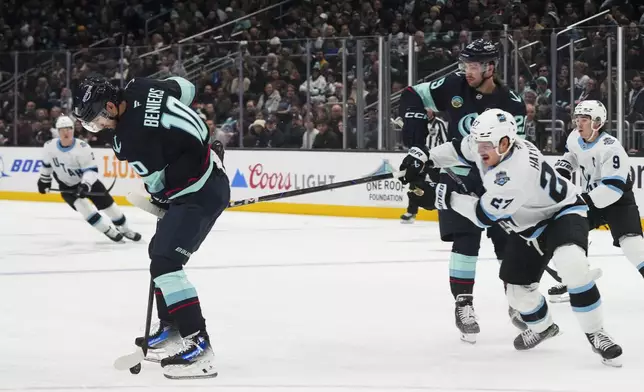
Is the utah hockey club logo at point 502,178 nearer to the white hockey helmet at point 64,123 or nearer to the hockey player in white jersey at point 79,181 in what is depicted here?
the hockey player in white jersey at point 79,181

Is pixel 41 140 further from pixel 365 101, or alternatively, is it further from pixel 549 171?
pixel 549 171

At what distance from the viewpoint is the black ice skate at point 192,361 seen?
403 centimetres

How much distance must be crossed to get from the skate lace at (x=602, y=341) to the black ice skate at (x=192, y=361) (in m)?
1.43

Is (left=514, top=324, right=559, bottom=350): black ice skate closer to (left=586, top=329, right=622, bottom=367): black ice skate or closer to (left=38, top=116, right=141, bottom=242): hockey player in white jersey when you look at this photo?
(left=586, top=329, right=622, bottom=367): black ice skate

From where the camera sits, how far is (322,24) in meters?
15.2

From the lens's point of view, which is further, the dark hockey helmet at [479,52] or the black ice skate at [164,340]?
the dark hockey helmet at [479,52]

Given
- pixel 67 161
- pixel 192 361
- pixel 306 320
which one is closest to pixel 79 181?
pixel 67 161

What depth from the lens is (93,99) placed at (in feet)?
13.0

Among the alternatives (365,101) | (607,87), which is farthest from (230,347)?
(365,101)

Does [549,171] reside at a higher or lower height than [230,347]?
higher

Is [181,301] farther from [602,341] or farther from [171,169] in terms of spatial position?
[602,341]

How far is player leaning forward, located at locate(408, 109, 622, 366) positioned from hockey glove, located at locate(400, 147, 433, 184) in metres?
0.32

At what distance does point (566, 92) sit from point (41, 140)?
7.01 meters

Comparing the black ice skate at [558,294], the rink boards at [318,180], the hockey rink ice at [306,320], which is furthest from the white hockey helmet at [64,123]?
the black ice skate at [558,294]
